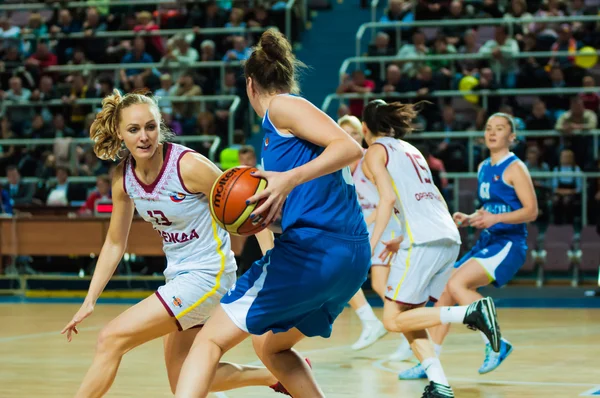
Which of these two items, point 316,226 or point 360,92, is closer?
point 316,226

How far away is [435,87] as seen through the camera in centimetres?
1369

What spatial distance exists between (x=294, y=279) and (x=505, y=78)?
10.6 m

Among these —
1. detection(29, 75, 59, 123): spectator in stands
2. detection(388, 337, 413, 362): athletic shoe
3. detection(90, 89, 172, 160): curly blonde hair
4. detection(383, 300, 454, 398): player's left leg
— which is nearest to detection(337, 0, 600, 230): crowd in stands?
detection(388, 337, 413, 362): athletic shoe

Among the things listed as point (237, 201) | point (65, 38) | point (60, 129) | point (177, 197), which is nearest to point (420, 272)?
point (177, 197)

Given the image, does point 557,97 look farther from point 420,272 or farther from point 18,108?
point 18,108

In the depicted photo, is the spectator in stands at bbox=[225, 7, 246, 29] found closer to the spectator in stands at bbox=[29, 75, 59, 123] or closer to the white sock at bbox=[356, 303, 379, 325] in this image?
the spectator in stands at bbox=[29, 75, 59, 123]

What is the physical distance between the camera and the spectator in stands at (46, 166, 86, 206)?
546 inches

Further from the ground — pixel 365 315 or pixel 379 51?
pixel 379 51

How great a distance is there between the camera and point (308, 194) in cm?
377

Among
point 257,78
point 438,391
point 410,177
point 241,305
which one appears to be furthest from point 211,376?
point 410,177

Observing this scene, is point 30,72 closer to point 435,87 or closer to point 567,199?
point 435,87

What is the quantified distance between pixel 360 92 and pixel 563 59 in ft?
9.77

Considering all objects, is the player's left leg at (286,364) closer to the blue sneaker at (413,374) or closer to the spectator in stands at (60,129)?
the blue sneaker at (413,374)

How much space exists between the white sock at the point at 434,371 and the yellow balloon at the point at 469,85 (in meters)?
8.63
